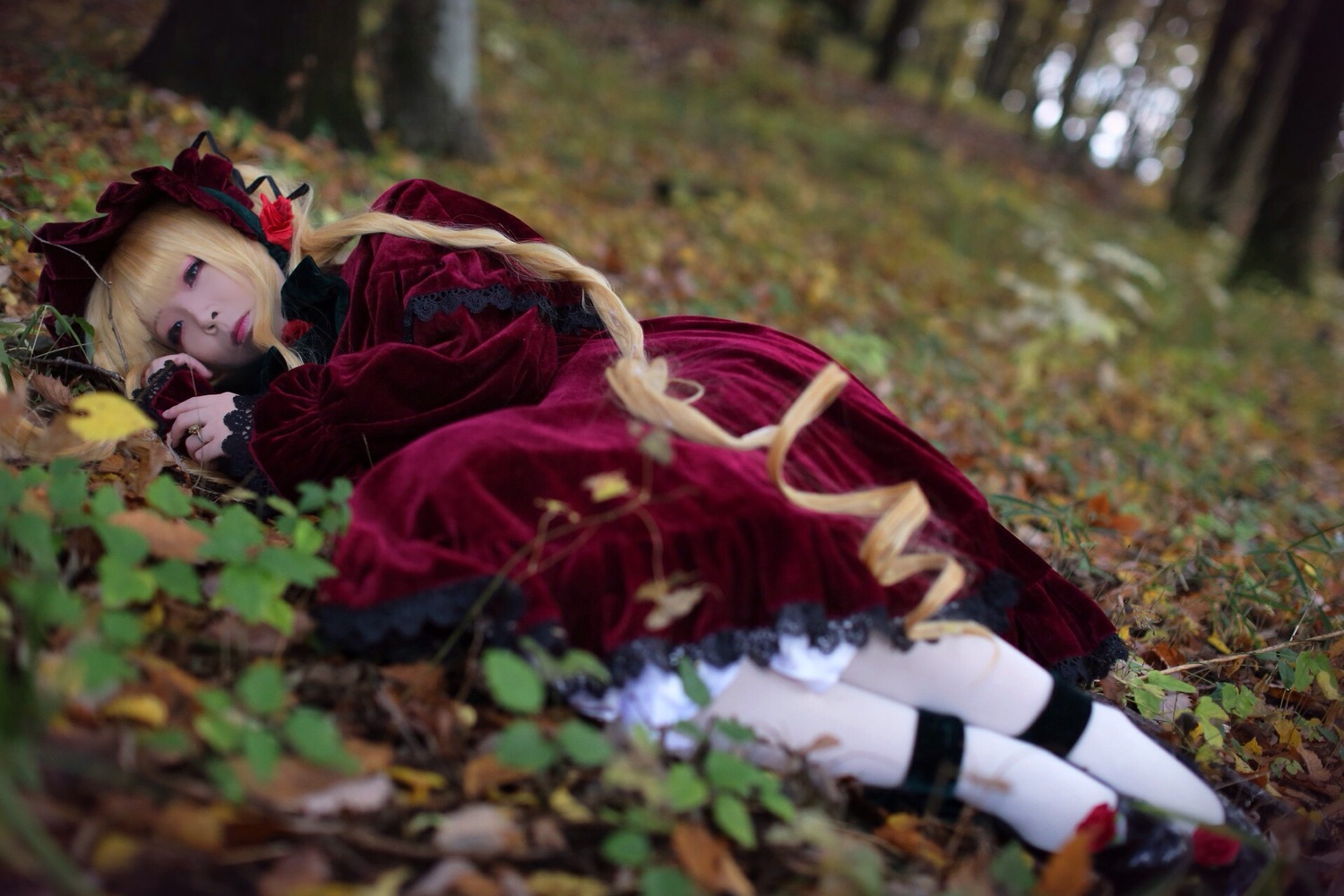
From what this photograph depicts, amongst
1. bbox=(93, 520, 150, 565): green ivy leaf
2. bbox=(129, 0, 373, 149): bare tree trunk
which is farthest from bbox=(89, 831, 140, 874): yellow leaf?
bbox=(129, 0, 373, 149): bare tree trunk

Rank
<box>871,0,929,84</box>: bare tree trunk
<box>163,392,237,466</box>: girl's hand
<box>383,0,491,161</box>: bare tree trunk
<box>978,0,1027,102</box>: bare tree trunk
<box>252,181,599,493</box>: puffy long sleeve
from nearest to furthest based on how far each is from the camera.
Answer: <box>252,181,599,493</box>: puffy long sleeve → <box>163,392,237,466</box>: girl's hand → <box>383,0,491,161</box>: bare tree trunk → <box>871,0,929,84</box>: bare tree trunk → <box>978,0,1027,102</box>: bare tree trunk

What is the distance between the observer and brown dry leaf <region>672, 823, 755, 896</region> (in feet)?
4.85

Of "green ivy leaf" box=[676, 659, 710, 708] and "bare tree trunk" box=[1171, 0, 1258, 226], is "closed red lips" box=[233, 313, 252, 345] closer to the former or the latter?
"green ivy leaf" box=[676, 659, 710, 708]

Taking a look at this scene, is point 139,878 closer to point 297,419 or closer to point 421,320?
point 297,419

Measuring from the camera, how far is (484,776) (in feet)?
5.39

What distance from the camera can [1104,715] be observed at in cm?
199

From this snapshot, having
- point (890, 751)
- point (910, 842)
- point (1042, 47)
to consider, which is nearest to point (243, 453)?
point (890, 751)

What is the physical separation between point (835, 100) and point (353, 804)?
44.4ft

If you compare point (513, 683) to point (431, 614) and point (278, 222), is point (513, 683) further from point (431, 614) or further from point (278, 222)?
point (278, 222)

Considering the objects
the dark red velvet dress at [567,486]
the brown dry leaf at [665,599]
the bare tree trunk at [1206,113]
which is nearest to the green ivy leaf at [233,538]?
the dark red velvet dress at [567,486]

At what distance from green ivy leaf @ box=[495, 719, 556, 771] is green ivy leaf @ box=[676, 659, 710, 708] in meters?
0.31

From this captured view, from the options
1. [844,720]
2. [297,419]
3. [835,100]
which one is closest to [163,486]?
[297,419]

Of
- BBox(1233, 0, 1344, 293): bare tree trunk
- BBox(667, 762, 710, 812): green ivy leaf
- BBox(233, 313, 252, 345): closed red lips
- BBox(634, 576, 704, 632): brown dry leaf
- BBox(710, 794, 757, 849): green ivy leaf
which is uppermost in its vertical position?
BBox(1233, 0, 1344, 293): bare tree trunk

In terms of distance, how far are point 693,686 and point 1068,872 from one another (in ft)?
2.38
